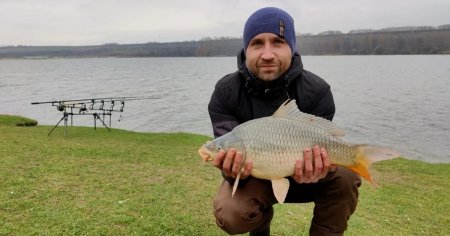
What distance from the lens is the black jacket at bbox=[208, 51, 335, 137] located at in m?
3.43

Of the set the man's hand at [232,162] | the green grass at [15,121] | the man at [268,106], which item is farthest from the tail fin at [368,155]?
the green grass at [15,121]

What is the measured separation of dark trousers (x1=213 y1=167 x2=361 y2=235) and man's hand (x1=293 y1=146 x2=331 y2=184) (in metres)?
0.47

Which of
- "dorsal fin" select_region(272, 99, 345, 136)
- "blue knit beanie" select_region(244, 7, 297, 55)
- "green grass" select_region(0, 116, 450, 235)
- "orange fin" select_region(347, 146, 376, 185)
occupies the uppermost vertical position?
"blue knit beanie" select_region(244, 7, 297, 55)

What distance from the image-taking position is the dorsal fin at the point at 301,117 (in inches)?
116

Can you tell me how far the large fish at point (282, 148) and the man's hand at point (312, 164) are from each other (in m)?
0.03

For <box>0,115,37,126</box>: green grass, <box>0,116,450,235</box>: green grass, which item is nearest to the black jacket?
<box>0,116,450,235</box>: green grass

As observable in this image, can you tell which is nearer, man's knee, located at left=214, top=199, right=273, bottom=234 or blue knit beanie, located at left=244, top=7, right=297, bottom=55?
man's knee, located at left=214, top=199, right=273, bottom=234

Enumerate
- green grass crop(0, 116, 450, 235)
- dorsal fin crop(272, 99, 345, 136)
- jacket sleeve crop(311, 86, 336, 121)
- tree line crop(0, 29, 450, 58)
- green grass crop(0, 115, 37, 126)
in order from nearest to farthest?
dorsal fin crop(272, 99, 345, 136)
jacket sleeve crop(311, 86, 336, 121)
green grass crop(0, 116, 450, 235)
green grass crop(0, 115, 37, 126)
tree line crop(0, 29, 450, 58)

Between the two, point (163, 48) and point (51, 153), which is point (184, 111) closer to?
point (51, 153)

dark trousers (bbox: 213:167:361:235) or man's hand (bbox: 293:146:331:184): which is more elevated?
man's hand (bbox: 293:146:331:184)

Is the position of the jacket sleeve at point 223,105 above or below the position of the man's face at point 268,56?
below

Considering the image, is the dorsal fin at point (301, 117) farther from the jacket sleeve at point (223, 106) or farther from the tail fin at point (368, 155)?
the jacket sleeve at point (223, 106)

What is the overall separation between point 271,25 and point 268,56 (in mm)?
264

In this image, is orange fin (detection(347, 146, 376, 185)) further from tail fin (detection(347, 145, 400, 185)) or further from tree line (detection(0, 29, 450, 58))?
tree line (detection(0, 29, 450, 58))
